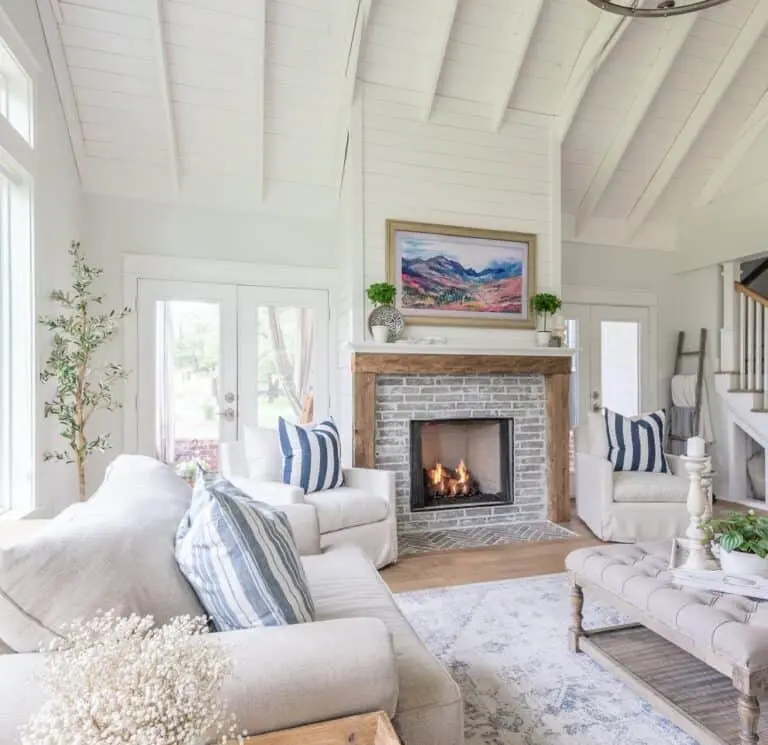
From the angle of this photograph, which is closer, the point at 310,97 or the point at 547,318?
the point at 310,97

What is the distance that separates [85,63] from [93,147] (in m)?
0.63

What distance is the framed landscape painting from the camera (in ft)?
14.0

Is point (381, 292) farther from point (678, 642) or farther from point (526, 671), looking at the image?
point (678, 642)

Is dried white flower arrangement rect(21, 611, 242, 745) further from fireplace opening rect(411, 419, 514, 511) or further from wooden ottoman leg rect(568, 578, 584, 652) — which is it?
fireplace opening rect(411, 419, 514, 511)

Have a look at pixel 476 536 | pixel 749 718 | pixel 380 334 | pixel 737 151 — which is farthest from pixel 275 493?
pixel 737 151

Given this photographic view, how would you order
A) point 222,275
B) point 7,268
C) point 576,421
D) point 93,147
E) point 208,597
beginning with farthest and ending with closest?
point 576,421
point 222,275
point 93,147
point 7,268
point 208,597

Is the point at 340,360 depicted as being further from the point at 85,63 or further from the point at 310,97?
the point at 85,63

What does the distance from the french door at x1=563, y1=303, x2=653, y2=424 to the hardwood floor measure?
1.89m

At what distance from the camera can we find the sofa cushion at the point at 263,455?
3553 millimetres

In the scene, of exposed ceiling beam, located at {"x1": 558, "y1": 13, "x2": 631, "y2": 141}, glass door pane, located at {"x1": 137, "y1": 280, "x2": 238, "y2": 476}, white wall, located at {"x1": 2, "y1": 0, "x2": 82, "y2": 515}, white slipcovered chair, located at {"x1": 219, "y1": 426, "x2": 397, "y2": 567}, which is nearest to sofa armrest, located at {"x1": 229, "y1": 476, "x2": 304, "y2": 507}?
white slipcovered chair, located at {"x1": 219, "y1": 426, "x2": 397, "y2": 567}

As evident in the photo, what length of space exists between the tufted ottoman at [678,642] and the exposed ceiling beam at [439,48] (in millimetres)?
3433

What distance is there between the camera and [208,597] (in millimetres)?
1271

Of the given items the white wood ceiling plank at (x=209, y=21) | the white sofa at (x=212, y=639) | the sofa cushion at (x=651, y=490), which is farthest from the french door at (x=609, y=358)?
the white sofa at (x=212, y=639)

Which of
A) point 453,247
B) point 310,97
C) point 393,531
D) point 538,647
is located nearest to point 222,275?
point 310,97
